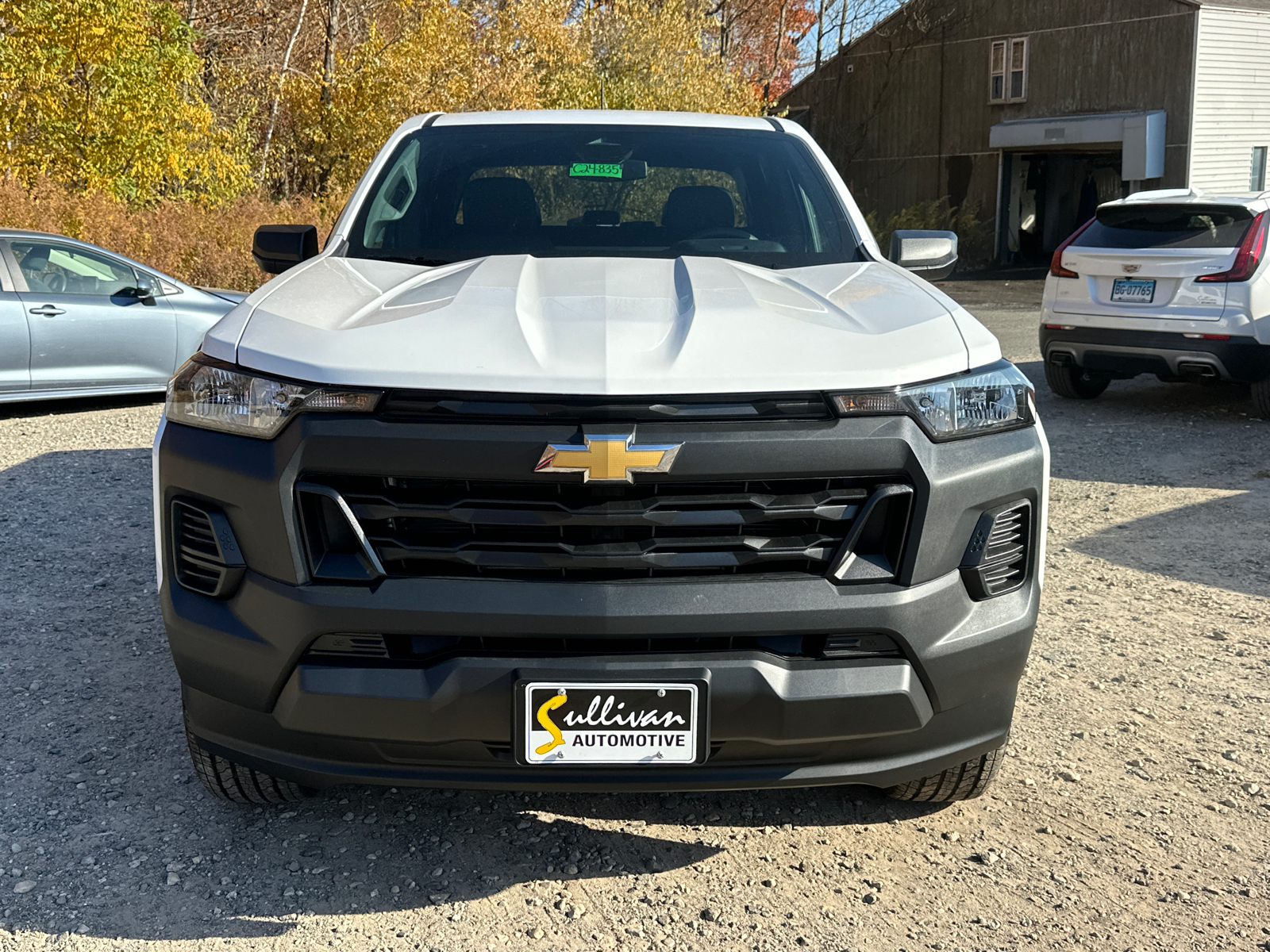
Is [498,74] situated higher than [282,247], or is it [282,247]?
[498,74]

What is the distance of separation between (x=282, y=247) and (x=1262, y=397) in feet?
24.5

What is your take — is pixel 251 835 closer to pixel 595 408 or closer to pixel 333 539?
pixel 333 539

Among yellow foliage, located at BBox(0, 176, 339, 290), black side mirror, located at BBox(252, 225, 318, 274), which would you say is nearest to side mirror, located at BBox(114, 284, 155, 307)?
black side mirror, located at BBox(252, 225, 318, 274)

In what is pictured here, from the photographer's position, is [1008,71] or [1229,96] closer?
[1229,96]

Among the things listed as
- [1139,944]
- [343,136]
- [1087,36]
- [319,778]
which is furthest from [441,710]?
[1087,36]

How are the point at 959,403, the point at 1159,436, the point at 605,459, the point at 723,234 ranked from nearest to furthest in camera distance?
the point at 605,459 < the point at 959,403 < the point at 723,234 < the point at 1159,436

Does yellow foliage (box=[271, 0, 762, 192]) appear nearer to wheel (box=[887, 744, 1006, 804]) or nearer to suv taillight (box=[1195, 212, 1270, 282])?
suv taillight (box=[1195, 212, 1270, 282])

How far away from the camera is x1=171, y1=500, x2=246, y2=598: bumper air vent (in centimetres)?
246

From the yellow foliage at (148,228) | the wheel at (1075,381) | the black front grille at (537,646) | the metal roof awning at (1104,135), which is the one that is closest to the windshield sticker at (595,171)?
the black front grille at (537,646)

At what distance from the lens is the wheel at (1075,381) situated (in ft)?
32.7

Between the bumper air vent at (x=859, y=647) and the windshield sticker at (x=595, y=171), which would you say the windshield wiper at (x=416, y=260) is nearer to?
the windshield sticker at (x=595, y=171)

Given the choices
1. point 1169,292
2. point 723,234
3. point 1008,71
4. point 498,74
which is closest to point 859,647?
point 723,234

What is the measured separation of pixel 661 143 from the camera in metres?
4.28

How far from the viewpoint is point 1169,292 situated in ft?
28.7
